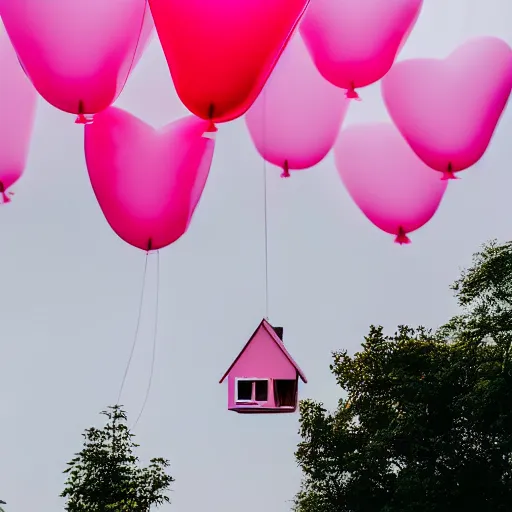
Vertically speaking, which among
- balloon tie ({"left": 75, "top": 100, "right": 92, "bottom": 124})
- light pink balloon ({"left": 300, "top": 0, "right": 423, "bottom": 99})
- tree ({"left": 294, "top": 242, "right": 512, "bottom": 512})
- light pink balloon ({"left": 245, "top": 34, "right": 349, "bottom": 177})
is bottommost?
balloon tie ({"left": 75, "top": 100, "right": 92, "bottom": 124})

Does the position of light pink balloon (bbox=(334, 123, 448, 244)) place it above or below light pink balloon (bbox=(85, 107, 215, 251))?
above

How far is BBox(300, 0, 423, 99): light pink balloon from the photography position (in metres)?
1.84

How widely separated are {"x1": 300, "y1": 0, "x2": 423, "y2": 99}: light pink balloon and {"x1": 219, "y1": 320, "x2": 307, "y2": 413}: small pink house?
920mm

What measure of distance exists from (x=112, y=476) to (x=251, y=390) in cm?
353

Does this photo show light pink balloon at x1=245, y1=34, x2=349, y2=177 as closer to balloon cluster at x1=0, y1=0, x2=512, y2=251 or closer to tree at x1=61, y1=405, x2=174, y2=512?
balloon cluster at x1=0, y1=0, x2=512, y2=251

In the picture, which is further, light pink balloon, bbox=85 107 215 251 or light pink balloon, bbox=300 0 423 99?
light pink balloon, bbox=85 107 215 251

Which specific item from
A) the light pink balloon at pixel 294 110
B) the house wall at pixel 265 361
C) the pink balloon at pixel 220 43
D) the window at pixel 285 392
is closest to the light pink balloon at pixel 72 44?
the pink balloon at pixel 220 43

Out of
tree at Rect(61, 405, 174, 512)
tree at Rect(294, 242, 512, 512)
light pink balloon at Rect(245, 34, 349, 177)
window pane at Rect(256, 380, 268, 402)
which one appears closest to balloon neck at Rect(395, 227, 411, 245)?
light pink balloon at Rect(245, 34, 349, 177)

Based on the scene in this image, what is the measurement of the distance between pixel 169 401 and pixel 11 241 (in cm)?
135

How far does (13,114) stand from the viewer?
2156 millimetres

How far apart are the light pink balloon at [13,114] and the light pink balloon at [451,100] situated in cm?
81

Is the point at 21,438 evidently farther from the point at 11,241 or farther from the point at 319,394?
the point at 319,394

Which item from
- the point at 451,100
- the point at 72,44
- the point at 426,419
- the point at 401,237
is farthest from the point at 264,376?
the point at 426,419

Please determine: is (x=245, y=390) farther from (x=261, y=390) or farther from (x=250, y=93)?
(x=250, y=93)
